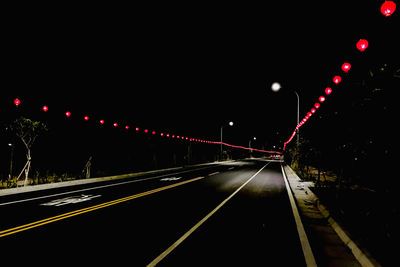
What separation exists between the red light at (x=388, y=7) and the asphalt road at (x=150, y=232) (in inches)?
222

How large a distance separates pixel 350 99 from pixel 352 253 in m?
4.69

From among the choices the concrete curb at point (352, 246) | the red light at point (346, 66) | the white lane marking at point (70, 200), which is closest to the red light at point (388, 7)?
the red light at point (346, 66)

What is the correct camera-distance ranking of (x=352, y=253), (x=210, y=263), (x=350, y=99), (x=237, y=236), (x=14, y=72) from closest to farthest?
(x=210, y=263) < (x=352, y=253) < (x=237, y=236) < (x=350, y=99) < (x=14, y=72)

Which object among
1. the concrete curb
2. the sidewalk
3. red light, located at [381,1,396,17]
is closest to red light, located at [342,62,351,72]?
red light, located at [381,1,396,17]

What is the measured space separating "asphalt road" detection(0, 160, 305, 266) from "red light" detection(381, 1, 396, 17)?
18.5 feet

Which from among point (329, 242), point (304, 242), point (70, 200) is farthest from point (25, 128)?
point (329, 242)

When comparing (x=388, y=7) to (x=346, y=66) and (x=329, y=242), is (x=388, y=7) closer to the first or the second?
(x=346, y=66)

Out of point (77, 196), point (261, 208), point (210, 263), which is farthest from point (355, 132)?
point (77, 196)

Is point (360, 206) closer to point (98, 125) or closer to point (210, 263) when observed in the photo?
point (210, 263)

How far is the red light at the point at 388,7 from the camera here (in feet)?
20.0

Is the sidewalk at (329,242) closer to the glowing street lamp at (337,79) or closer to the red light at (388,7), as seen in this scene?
the red light at (388,7)

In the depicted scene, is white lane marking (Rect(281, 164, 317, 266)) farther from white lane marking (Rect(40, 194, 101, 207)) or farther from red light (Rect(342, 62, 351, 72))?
white lane marking (Rect(40, 194, 101, 207))

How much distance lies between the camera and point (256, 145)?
176 metres

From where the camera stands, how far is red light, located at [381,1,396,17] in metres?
6.08
